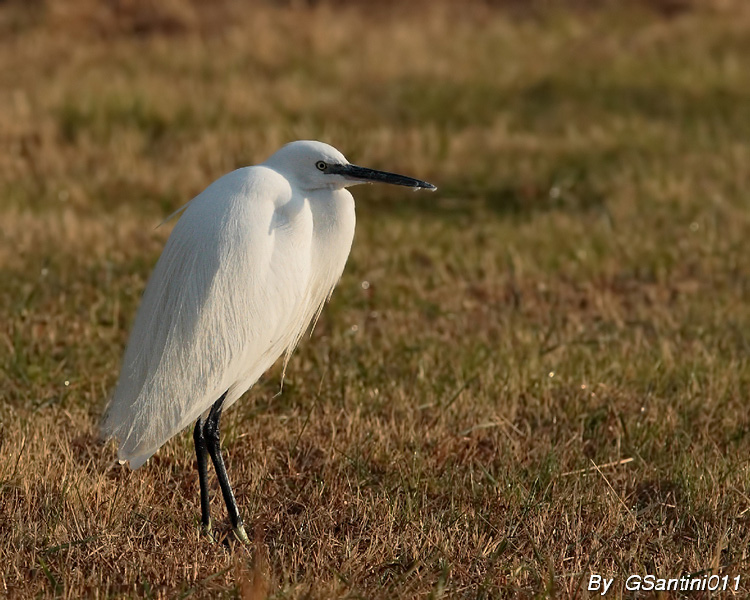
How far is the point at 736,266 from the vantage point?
644 centimetres

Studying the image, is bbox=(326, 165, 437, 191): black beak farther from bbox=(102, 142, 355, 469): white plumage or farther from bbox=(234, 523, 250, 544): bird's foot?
bbox=(234, 523, 250, 544): bird's foot

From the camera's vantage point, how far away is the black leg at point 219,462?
10.9 feet

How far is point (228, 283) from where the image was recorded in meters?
3.13


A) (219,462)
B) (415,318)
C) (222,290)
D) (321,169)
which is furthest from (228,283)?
(415,318)

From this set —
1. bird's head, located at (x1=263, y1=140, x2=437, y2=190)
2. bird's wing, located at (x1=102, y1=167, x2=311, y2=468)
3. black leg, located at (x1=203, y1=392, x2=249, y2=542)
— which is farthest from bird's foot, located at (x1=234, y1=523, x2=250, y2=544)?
bird's head, located at (x1=263, y1=140, x2=437, y2=190)

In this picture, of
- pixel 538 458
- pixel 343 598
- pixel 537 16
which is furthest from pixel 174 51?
pixel 343 598

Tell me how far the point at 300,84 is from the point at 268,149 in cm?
201

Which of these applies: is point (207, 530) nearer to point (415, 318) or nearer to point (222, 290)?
point (222, 290)

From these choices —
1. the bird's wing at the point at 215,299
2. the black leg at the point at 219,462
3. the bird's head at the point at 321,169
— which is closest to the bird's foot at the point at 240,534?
the black leg at the point at 219,462

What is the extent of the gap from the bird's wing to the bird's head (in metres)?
0.09

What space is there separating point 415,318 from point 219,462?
7.64ft

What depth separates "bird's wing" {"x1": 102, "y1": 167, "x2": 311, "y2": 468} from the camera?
312cm

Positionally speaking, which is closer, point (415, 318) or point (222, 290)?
point (222, 290)

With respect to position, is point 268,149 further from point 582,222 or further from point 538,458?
point 538,458
